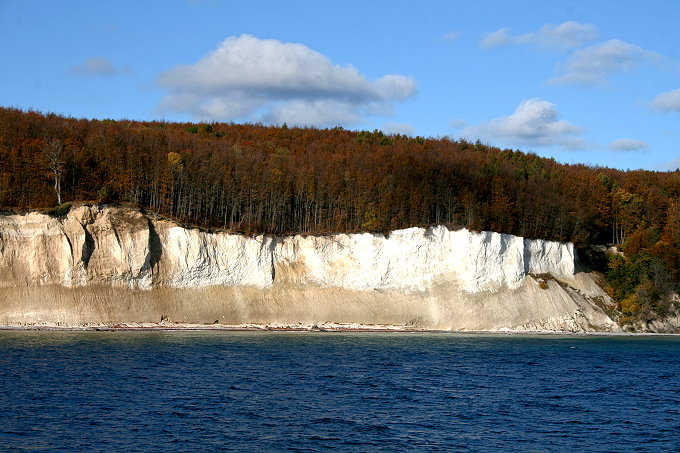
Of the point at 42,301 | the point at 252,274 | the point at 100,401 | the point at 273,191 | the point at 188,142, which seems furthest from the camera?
the point at 188,142

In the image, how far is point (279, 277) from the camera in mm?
69938

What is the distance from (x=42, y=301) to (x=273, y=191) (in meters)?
25.1

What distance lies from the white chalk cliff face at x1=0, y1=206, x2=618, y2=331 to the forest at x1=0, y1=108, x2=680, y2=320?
2.10m

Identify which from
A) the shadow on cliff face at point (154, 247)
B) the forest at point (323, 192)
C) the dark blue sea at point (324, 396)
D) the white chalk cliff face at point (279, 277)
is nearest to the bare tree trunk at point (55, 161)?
the forest at point (323, 192)

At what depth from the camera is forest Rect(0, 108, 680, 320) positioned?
227ft

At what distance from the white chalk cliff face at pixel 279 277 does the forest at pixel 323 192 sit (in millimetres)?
2100

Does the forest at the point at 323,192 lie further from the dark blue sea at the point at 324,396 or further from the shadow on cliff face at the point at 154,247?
the dark blue sea at the point at 324,396

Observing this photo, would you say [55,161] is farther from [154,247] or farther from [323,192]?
[323,192]

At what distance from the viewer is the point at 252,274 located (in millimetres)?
69062

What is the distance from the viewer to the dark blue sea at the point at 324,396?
80.4 ft

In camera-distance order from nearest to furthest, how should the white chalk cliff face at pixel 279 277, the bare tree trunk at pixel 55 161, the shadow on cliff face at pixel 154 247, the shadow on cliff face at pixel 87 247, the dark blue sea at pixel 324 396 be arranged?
the dark blue sea at pixel 324 396
the white chalk cliff face at pixel 279 277
the shadow on cliff face at pixel 87 247
the bare tree trunk at pixel 55 161
the shadow on cliff face at pixel 154 247

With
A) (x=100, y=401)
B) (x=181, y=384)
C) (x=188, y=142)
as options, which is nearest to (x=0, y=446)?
(x=100, y=401)

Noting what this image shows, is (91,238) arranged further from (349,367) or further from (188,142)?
(349,367)

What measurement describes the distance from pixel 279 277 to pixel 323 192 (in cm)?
1161
